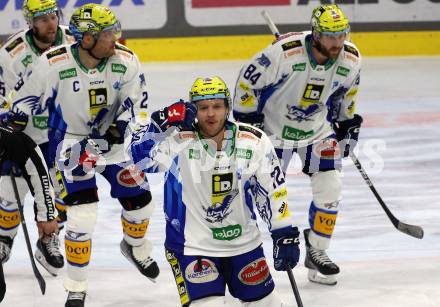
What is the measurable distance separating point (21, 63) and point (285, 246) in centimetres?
289

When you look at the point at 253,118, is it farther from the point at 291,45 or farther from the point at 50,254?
the point at 50,254

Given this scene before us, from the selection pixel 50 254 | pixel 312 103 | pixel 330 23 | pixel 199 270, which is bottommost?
pixel 50 254

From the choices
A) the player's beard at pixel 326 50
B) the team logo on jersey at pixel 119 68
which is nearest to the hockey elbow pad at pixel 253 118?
the player's beard at pixel 326 50

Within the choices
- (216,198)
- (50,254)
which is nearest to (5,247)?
(50,254)

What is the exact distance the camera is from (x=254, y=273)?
5.08m

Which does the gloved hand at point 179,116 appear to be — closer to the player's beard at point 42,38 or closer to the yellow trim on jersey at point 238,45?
the player's beard at point 42,38

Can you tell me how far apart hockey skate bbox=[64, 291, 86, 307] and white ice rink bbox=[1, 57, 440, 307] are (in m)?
0.26

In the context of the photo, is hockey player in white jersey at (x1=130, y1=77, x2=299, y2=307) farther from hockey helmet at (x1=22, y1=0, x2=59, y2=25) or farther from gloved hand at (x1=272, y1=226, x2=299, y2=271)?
hockey helmet at (x1=22, y1=0, x2=59, y2=25)

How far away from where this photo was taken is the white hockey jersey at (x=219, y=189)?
498 cm

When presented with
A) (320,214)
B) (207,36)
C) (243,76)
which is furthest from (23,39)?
(207,36)

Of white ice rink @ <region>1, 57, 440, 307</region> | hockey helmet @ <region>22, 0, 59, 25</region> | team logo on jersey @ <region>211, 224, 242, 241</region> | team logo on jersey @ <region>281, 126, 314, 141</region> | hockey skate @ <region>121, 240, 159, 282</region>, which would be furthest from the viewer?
hockey helmet @ <region>22, 0, 59, 25</region>

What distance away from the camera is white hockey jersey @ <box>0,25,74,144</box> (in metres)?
7.01

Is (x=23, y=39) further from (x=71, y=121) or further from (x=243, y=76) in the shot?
(x=243, y=76)

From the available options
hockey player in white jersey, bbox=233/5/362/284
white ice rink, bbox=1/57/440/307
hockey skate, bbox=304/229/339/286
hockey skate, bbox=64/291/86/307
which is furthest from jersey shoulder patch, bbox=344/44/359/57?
hockey skate, bbox=64/291/86/307
